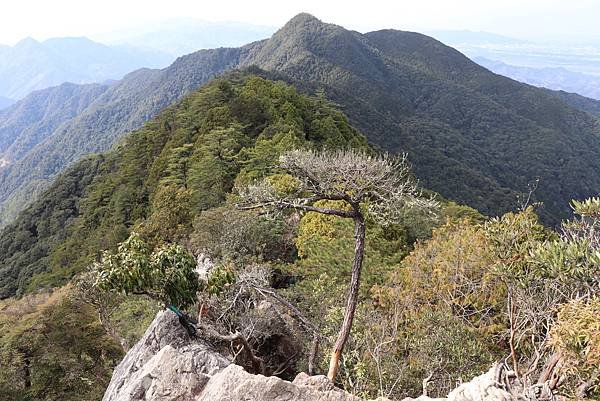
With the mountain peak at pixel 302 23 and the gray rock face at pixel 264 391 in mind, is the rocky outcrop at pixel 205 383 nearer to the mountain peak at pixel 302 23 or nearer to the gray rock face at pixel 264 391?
the gray rock face at pixel 264 391

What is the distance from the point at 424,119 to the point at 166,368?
468 ft

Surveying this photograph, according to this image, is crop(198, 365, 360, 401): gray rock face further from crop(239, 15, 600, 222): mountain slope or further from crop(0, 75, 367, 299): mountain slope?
crop(239, 15, 600, 222): mountain slope

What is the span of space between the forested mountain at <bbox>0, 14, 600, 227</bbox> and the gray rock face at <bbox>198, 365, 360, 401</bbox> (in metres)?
76.4

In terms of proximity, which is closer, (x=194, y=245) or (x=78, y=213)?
(x=194, y=245)

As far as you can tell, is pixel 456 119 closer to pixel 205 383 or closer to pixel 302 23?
pixel 302 23

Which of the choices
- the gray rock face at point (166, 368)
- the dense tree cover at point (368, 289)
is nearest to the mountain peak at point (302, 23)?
the dense tree cover at point (368, 289)

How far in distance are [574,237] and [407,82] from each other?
581 feet

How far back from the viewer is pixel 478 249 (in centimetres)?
1250

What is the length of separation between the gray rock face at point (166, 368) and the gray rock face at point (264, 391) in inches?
26.1

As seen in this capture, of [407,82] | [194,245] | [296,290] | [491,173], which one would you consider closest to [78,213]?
[194,245]

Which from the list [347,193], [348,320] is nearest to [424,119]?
[347,193]

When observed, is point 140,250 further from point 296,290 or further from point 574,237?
point 574,237

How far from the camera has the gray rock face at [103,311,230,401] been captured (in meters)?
7.43

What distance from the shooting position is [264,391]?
666cm
